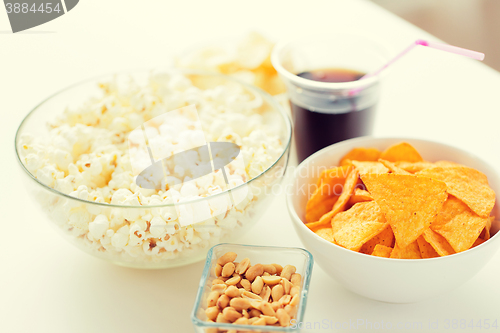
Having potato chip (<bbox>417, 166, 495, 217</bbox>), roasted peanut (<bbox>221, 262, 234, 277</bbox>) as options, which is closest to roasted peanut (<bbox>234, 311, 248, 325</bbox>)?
roasted peanut (<bbox>221, 262, 234, 277</bbox>)

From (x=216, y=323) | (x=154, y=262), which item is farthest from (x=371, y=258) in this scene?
(x=154, y=262)

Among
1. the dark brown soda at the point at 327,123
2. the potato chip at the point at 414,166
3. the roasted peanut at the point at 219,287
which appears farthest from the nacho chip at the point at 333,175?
the roasted peanut at the point at 219,287

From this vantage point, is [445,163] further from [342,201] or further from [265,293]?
[265,293]

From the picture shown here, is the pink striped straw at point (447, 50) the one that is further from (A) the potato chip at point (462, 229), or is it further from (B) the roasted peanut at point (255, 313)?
(B) the roasted peanut at point (255, 313)

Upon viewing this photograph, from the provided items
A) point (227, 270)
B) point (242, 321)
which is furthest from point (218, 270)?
point (242, 321)

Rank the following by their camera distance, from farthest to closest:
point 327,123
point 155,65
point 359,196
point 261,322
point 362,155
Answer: point 155,65
point 327,123
point 362,155
point 359,196
point 261,322

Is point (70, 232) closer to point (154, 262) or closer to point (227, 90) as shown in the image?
point (154, 262)
